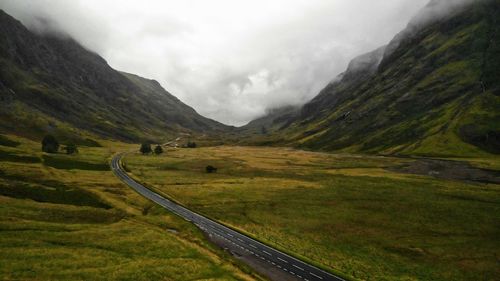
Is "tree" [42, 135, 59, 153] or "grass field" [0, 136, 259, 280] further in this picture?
"tree" [42, 135, 59, 153]

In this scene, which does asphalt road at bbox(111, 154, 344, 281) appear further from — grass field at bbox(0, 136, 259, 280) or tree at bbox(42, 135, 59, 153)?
tree at bbox(42, 135, 59, 153)

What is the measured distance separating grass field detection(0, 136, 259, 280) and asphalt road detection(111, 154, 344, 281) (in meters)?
3.68

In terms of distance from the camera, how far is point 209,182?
11938 cm

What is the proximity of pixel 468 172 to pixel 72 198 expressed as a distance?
141 meters

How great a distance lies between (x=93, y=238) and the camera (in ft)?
183

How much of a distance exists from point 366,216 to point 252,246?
32.8m

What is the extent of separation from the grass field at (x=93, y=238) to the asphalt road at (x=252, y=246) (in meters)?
3.68

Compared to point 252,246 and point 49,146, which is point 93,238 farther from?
point 49,146

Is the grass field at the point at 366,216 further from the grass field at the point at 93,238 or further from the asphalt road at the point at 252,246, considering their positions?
the grass field at the point at 93,238

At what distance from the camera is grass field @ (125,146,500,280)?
5378 centimetres

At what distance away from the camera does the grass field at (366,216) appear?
176ft

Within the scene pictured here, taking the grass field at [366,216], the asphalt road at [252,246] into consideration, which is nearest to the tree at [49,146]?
the grass field at [366,216]

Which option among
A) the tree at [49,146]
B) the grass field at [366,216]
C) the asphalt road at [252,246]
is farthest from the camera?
the tree at [49,146]

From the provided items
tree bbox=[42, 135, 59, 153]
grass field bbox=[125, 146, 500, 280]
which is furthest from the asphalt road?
tree bbox=[42, 135, 59, 153]
